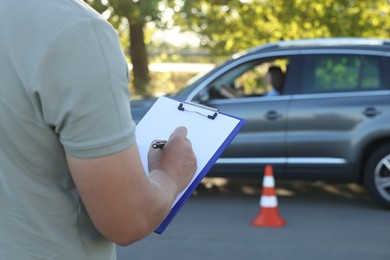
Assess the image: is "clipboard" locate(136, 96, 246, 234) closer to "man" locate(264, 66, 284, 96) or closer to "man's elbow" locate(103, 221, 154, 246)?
"man's elbow" locate(103, 221, 154, 246)

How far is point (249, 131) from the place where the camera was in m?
7.44

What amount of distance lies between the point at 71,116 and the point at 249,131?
630 cm

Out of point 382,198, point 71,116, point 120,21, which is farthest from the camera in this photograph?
point 120,21

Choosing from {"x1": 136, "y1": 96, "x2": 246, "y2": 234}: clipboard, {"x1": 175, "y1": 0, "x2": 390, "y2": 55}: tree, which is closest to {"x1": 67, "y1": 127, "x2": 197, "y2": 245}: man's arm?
{"x1": 136, "y1": 96, "x2": 246, "y2": 234}: clipboard

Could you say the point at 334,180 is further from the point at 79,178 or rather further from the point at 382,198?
the point at 79,178

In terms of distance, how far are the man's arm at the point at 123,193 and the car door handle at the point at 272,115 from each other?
236 inches

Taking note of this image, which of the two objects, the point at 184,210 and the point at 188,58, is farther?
the point at 188,58

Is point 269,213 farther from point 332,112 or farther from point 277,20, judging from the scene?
point 277,20

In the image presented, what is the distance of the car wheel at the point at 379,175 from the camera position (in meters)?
7.09

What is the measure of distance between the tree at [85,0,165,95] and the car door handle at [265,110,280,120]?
3.71 metres

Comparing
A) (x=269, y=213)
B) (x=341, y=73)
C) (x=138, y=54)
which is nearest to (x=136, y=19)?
(x=138, y=54)

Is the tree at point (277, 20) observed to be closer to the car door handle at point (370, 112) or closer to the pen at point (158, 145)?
the car door handle at point (370, 112)

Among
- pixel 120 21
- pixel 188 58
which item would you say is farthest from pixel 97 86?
pixel 188 58

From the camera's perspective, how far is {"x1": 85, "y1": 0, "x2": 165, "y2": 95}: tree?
10.6 m
